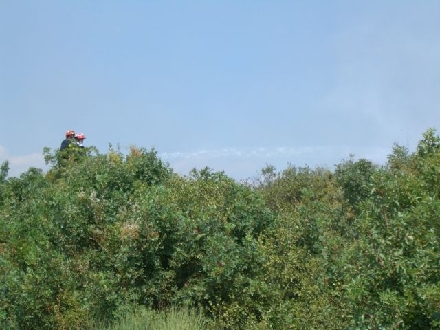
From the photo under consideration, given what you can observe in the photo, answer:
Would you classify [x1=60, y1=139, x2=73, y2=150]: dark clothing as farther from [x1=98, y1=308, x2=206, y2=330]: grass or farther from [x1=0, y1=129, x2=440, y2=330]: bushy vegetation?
[x1=98, y1=308, x2=206, y2=330]: grass

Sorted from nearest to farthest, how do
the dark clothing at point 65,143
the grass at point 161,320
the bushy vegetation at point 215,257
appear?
the bushy vegetation at point 215,257 → the grass at point 161,320 → the dark clothing at point 65,143

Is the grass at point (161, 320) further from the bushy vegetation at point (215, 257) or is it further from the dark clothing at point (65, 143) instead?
the dark clothing at point (65, 143)

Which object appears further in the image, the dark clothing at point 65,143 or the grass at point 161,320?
the dark clothing at point 65,143

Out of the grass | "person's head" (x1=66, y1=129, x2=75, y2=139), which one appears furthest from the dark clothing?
the grass

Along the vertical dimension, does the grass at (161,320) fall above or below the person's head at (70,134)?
below

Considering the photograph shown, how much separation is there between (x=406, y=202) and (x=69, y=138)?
12.1 m

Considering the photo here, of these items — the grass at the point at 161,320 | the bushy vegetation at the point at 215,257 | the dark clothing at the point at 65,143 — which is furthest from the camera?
the dark clothing at the point at 65,143

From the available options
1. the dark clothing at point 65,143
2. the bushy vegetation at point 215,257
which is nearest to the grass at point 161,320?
the bushy vegetation at point 215,257

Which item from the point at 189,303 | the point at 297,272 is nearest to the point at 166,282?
the point at 189,303

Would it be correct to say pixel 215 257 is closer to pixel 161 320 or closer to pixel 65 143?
pixel 161 320

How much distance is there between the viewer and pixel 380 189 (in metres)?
7.12

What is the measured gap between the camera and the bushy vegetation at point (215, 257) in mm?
6320

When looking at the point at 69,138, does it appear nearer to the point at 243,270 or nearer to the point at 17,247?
the point at 17,247

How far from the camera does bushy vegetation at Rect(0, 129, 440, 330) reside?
20.7 feet
